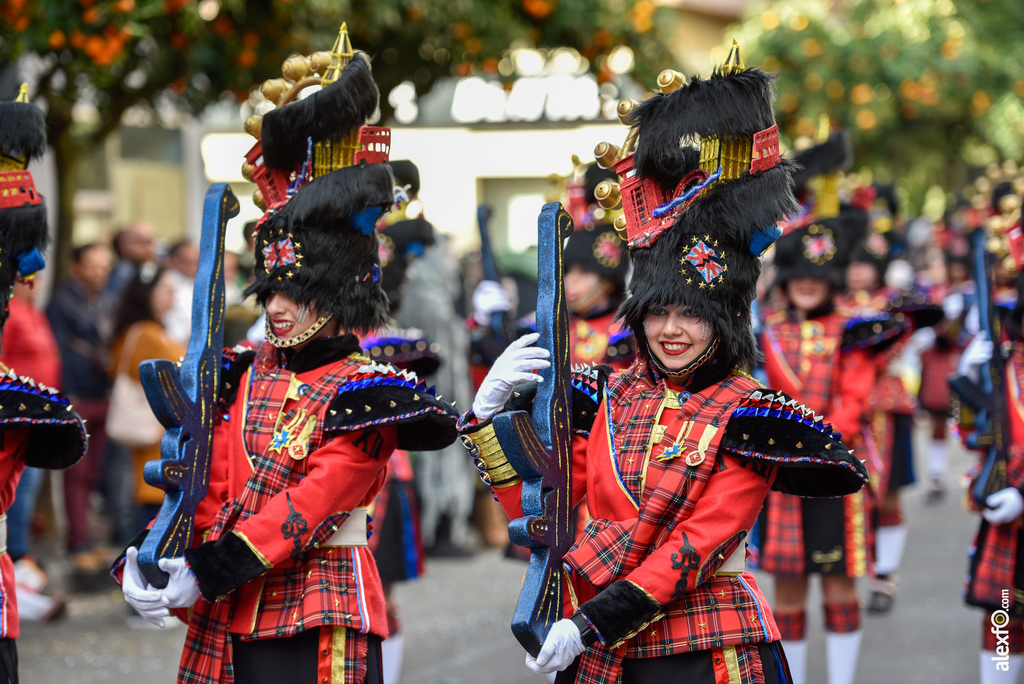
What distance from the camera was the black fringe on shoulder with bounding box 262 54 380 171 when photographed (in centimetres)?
313

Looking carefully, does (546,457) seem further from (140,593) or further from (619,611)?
(140,593)

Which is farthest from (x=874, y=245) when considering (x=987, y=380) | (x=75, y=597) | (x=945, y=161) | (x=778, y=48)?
(x=945, y=161)

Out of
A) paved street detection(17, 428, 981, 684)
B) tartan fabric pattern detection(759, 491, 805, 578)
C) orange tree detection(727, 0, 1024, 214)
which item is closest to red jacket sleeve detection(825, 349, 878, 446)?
tartan fabric pattern detection(759, 491, 805, 578)

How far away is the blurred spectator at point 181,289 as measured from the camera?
6.76 m

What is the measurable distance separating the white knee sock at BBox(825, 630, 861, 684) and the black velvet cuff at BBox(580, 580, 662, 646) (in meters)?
→ 2.59

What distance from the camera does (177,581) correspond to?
9.45 feet

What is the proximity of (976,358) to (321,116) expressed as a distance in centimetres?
278

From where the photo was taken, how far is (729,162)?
2.89 metres

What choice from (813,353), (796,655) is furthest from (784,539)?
(813,353)

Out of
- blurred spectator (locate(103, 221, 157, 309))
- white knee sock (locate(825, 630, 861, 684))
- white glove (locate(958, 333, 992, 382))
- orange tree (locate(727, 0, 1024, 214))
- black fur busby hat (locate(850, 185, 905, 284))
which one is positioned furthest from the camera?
orange tree (locate(727, 0, 1024, 214))

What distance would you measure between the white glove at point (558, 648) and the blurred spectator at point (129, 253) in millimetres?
5339

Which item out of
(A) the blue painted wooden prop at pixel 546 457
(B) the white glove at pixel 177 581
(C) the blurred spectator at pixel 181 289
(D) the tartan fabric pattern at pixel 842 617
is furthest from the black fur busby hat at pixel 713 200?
(C) the blurred spectator at pixel 181 289

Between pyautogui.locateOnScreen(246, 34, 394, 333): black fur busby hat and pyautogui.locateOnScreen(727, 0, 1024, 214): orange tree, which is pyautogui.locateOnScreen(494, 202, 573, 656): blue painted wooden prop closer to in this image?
pyautogui.locateOnScreen(246, 34, 394, 333): black fur busby hat

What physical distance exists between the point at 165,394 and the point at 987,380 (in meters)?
3.01
